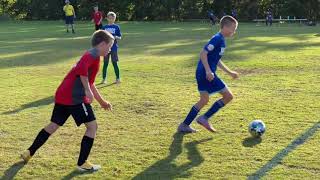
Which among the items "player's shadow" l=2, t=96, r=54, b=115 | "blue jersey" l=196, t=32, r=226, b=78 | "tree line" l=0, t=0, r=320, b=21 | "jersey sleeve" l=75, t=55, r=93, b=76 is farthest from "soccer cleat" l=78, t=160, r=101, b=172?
"tree line" l=0, t=0, r=320, b=21

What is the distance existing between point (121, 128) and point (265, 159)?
7.92 feet

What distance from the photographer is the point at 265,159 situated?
5707mm

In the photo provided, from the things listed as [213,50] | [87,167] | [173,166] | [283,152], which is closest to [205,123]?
[213,50]

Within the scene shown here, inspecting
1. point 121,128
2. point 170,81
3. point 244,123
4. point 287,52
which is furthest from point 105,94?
point 287,52

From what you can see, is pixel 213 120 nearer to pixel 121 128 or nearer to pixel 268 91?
pixel 121 128

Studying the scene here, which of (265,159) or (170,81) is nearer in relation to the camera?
(265,159)

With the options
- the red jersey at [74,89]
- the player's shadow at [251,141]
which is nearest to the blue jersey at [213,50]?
the player's shadow at [251,141]

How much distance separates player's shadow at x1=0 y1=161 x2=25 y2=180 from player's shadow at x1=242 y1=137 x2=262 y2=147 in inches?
109

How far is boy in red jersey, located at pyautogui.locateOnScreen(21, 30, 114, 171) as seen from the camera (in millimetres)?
5176

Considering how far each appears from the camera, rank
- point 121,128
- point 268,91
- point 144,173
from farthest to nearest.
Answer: point 268,91 < point 121,128 < point 144,173

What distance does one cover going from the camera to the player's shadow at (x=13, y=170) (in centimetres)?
530

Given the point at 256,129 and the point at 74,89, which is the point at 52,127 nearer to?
the point at 74,89

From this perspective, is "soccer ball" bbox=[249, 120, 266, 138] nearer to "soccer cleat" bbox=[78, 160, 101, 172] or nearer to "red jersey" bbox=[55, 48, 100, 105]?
"soccer cleat" bbox=[78, 160, 101, 172]

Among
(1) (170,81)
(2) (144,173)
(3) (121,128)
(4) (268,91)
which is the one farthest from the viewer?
(1) (170,81)
